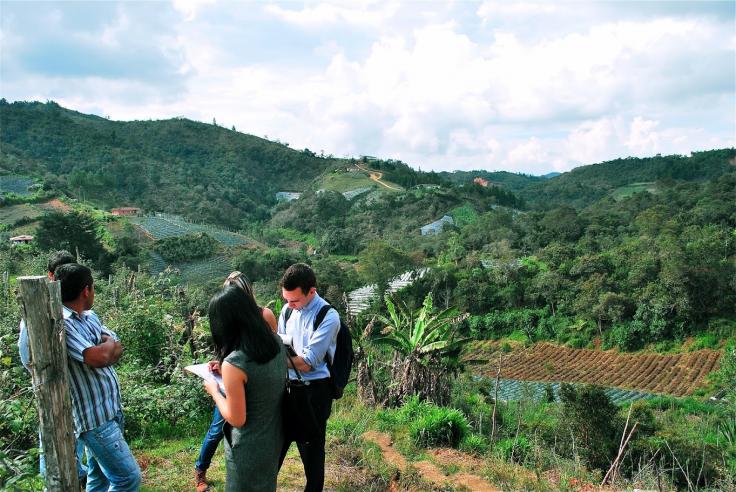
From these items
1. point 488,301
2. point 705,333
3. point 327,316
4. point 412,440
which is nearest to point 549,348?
point 488,301

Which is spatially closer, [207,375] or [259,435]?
[259,435]

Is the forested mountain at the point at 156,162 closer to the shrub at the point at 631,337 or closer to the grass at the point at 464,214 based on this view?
the grass at the point at 464,214

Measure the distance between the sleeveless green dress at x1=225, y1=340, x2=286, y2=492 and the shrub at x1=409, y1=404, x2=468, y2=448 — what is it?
2819 mm

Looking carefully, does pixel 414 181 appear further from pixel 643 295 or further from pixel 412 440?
pixel 412 440

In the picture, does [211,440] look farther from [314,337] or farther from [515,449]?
[515,449]

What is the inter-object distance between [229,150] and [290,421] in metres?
89.2

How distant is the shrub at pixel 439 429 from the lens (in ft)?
16.1

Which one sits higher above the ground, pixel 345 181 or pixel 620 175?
pixel 620 175

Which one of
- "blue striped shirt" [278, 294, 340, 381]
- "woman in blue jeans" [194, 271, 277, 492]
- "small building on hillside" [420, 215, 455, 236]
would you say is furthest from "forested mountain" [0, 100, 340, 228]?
"blue striped shirt" [278, 294, 340, 381]

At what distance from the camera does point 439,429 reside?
16.3 ft

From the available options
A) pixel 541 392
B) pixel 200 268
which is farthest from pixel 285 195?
pixel 541 392

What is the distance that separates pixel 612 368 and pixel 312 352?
77.2 ft

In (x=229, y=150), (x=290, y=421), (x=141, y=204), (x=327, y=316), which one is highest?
(x=229, y=150)

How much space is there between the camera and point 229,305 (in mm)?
2084
